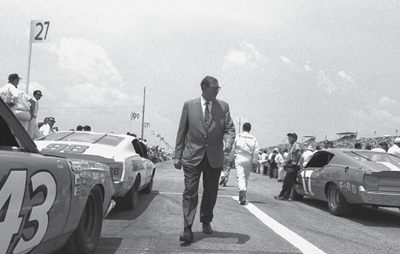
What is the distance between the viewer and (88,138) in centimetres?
688

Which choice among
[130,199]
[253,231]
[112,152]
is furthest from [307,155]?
[112,152]

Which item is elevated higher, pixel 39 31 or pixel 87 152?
pixel 39 31

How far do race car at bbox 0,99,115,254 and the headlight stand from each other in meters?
4.44

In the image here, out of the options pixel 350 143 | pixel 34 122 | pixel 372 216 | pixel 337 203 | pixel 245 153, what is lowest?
pixel 372 216

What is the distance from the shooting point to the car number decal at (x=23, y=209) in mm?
2264

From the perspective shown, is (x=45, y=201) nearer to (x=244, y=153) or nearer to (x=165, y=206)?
(x=165, y=206)

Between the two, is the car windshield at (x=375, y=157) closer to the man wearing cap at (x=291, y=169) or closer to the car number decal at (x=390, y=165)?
the car number decal at (x=390, y=165)

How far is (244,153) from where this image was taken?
8.76 m

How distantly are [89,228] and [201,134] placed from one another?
1.68m

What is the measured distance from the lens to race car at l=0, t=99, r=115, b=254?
7.66 ft

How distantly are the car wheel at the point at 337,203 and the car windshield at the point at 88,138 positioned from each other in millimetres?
3830

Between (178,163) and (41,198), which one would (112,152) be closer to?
(178,163)

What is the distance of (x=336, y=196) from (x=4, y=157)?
246 inches

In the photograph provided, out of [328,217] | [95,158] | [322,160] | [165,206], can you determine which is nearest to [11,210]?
[95,158]
